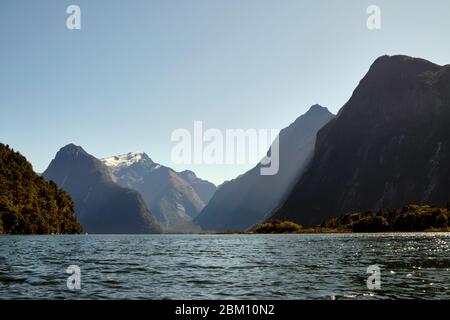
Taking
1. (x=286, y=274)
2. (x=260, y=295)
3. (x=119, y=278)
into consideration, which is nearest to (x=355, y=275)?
(x=286, y=274)

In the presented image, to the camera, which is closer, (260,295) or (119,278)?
(260,295)

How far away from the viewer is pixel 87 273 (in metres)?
45.6

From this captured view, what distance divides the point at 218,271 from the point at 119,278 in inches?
438

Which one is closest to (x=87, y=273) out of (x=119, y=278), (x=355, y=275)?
(x=119, y=278)
